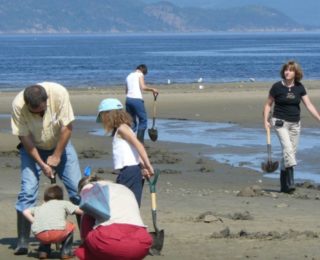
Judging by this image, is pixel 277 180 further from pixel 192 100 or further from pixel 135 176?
pixel 192 100

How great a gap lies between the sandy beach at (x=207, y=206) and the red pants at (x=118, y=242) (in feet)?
5.77

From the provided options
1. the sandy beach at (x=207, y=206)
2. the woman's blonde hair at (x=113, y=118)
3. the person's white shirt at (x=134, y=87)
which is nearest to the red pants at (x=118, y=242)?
the woman's blonde hair at (x=113, y=118)

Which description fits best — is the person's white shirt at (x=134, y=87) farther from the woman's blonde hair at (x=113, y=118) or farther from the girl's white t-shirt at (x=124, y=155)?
the woman's blonde hair at (x=113, y=118)

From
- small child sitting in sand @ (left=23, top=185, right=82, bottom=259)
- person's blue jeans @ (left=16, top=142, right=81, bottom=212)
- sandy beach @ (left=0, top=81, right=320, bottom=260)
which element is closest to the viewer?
small child sitting in sand @ (left=23, top=185, right=82, bottom=259)

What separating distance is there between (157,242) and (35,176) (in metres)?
1.18

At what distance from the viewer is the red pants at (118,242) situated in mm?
6633

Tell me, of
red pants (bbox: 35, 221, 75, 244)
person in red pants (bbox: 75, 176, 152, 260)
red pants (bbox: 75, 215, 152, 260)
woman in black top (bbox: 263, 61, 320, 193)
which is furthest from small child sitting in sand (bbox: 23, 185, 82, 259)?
woman in black top (bbox: 263, 61, 320, 193)

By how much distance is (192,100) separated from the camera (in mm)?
29344

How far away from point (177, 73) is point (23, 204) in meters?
45.4

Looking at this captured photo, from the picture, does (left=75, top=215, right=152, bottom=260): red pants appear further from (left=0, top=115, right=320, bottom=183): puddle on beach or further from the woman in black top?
(left=0, top=115, right=320, bottom=183): puddle on beach

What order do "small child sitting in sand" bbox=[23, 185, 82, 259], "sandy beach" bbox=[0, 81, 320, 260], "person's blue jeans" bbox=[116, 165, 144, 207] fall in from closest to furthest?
"person's blue jeans" bbox=[116, 165, 144, 207] → "small child sitting in sand" bbox=[23, 185, 82, 259] → "sandy beach" bbox=[0, 81, 320, 260]

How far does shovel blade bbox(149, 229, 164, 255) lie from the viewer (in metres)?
8.41

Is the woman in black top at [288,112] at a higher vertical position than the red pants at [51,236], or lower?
higher

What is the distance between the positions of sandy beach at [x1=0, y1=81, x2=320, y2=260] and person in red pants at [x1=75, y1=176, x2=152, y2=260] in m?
1.72
